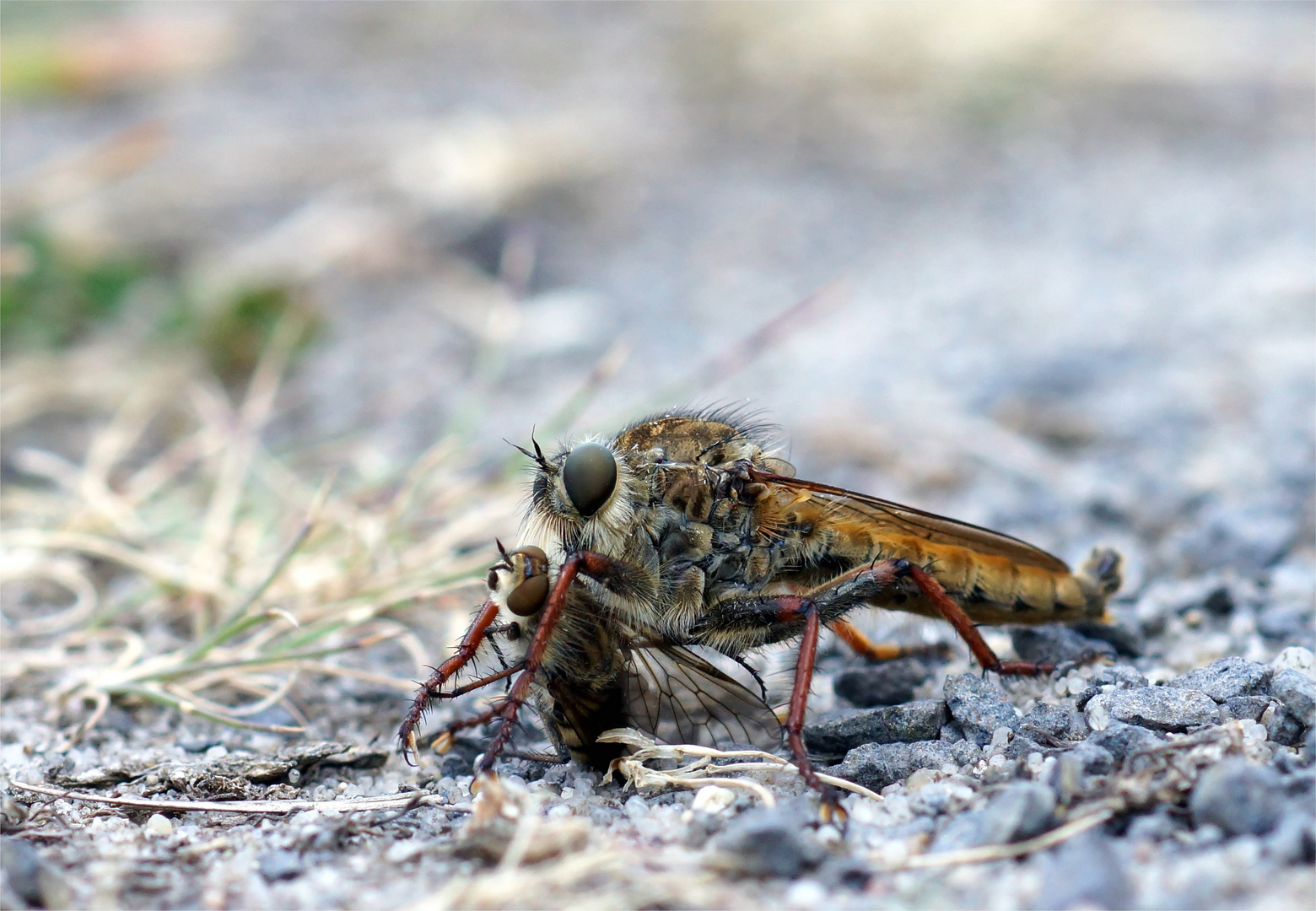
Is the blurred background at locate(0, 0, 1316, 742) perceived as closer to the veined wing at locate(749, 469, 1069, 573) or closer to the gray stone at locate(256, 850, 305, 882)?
the veined wing at locate(749, 469, 1069, 573)

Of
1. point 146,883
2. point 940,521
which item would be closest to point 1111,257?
point 940,521

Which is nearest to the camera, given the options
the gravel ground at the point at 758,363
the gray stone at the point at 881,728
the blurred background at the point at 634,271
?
the gravel ground at the point at 758,363

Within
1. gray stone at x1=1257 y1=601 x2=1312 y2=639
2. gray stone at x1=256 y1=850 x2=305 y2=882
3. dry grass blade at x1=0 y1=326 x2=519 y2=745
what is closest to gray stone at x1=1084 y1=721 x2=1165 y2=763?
gray stone at x1=1257 y1=601 x2=1312 y2=639

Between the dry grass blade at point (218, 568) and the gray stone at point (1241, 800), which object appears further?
the dry grass blade at point (218, 568)

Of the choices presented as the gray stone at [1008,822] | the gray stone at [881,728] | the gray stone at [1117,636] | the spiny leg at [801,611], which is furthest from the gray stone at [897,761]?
the gray stone at [1117,636]

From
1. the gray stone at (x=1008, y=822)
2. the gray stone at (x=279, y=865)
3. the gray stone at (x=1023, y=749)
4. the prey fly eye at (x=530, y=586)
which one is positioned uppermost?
the prey fly eye at (x=530, y=586)

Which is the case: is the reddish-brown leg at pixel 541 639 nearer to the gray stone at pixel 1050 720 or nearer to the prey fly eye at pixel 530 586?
the prey fly eye at pixel 530 586

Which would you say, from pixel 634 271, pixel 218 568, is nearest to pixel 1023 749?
pixel 218 568
